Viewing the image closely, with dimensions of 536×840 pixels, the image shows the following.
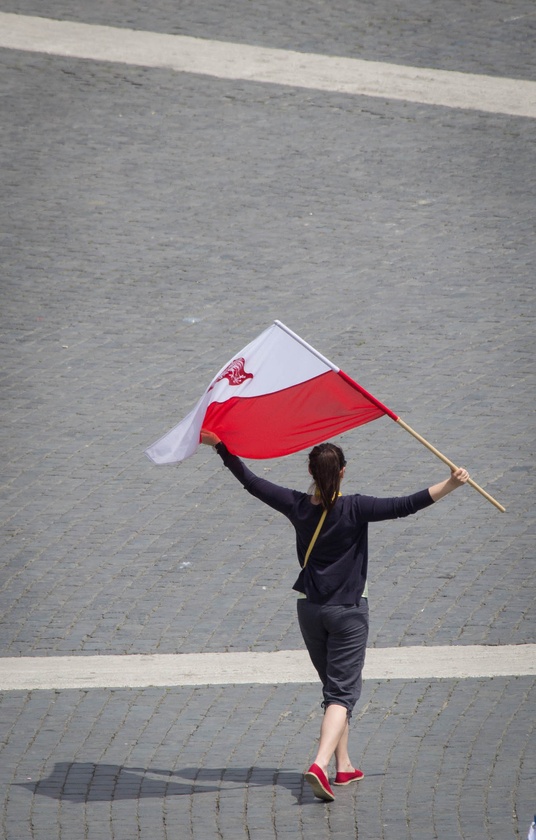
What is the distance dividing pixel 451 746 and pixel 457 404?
15.5 ft

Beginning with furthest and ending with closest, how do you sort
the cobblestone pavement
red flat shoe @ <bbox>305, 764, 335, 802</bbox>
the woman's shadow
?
the cobblestone pavement → the woman's shadow → red flat shoe @ <bbox>305, 764, 335, 802</bbox>

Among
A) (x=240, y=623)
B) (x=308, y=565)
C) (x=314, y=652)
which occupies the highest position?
(x=308, y=565)

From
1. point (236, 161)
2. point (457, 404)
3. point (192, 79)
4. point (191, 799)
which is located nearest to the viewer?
point (191, 799)

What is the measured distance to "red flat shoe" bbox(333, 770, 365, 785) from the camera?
5.98 meters

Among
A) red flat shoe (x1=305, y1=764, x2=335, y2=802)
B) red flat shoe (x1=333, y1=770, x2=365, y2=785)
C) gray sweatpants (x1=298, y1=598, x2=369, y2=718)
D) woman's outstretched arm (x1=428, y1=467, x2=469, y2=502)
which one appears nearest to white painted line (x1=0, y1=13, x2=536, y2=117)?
woman's outstretched arm (x1=428, y1=467, x2=469, y2=502)

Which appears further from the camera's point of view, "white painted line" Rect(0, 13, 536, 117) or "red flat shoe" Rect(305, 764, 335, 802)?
"white painted line" Rect(0, 13, 536, 117)

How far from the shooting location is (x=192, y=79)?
53.0 ft

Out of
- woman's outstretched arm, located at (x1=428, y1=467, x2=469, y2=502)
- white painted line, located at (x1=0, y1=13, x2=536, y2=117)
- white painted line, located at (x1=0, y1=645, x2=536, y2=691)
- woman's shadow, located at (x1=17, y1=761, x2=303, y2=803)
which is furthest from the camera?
white painted line, located at (x1=0, y1=13, x2=536, y2=117)

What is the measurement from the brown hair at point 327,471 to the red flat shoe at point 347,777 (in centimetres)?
137

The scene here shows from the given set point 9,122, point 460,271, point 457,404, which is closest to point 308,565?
point 457,404

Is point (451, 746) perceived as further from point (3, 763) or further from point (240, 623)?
point (3, 763)

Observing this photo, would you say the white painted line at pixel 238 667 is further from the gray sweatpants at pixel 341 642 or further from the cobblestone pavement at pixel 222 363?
the gray sweatpants at pixel 341 642

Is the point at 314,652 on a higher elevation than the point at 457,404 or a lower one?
higher

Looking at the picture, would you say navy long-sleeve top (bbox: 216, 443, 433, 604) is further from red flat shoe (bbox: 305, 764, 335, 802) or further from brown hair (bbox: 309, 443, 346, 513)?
red flat shoe (bbox: 305, 764, 335, 802)
